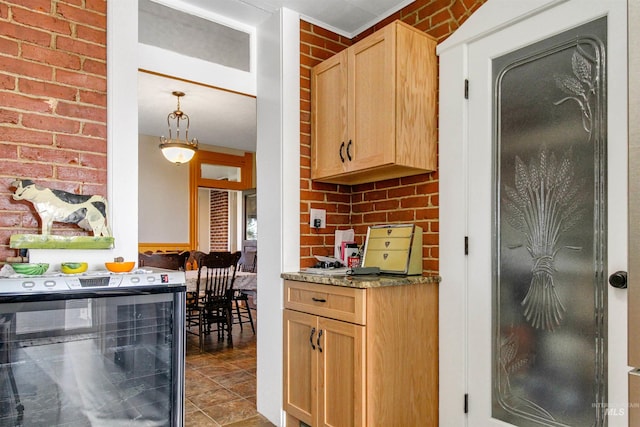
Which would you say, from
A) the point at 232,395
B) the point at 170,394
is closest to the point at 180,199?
the point at 232,395

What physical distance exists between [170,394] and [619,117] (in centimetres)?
219

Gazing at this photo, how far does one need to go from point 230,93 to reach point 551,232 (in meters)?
3.41

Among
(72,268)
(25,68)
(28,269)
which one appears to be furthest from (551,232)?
(25,68)

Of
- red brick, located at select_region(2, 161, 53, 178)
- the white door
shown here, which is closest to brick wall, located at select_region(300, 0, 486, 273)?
the white door

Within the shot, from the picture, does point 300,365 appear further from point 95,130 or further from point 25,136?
point 25,136

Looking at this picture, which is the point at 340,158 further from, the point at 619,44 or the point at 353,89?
the point at 619,44

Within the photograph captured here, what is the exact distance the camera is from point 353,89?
2.51 m

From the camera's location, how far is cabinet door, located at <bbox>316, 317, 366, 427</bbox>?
203 centimetres

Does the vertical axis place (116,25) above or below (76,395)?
above

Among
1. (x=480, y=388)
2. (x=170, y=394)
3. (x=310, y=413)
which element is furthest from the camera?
(x=310, y=413)

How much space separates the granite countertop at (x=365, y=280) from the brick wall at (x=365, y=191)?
0.20 m

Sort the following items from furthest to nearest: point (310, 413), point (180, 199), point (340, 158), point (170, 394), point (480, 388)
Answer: point (180, 199)
point (340, 158)
point (310, 413)
point (480, 388)
point (170, 394)

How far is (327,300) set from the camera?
2.26 meters

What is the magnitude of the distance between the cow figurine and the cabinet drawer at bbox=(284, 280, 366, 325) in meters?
1.08
